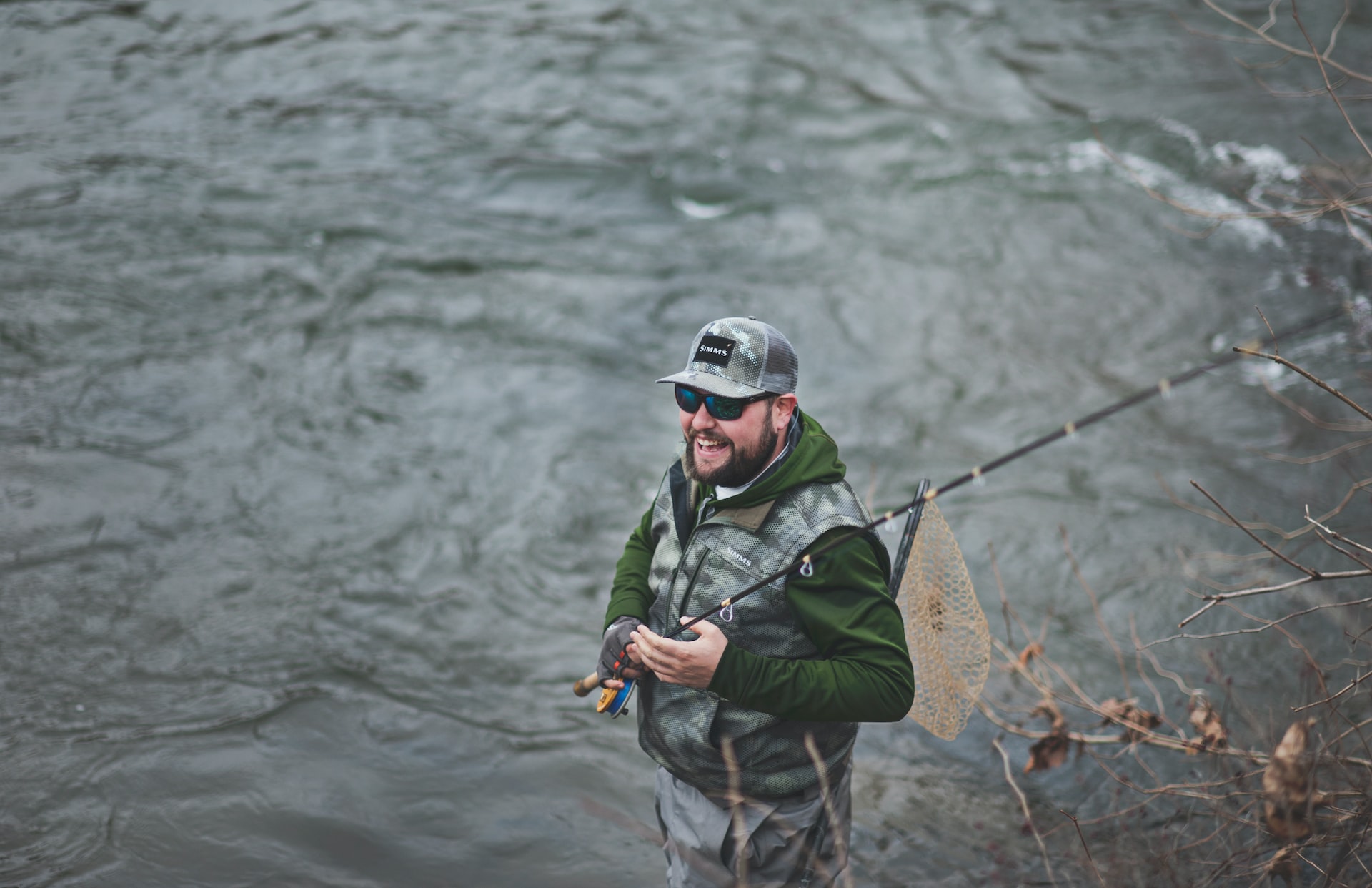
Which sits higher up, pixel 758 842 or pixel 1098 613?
pixel 758 842

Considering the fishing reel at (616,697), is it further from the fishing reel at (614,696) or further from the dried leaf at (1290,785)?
the dried leaf at (1290,785)

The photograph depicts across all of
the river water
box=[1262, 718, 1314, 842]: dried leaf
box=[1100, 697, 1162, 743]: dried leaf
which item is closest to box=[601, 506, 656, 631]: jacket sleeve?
the river water

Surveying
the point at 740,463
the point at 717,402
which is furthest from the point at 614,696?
the point at 717,402

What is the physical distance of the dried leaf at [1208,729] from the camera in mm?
4117

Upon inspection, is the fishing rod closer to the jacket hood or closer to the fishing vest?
the fishing vest

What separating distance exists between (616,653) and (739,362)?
0.82 metres

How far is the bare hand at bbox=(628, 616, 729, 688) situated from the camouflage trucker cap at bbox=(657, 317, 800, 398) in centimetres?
59

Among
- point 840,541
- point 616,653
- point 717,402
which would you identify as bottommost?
point 616,653

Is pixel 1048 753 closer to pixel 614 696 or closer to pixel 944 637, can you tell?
pixel 944 637

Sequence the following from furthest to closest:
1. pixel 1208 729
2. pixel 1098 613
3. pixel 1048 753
Answer: pixel 1098 613 → pixel 1048 753 → pixel 1208 729

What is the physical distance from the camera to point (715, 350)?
9.29ft

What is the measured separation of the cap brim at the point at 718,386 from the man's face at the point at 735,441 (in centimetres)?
4

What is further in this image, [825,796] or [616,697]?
[616,697]

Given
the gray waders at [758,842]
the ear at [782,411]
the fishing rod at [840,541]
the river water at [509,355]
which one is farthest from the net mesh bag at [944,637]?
the river water at [509,355]
